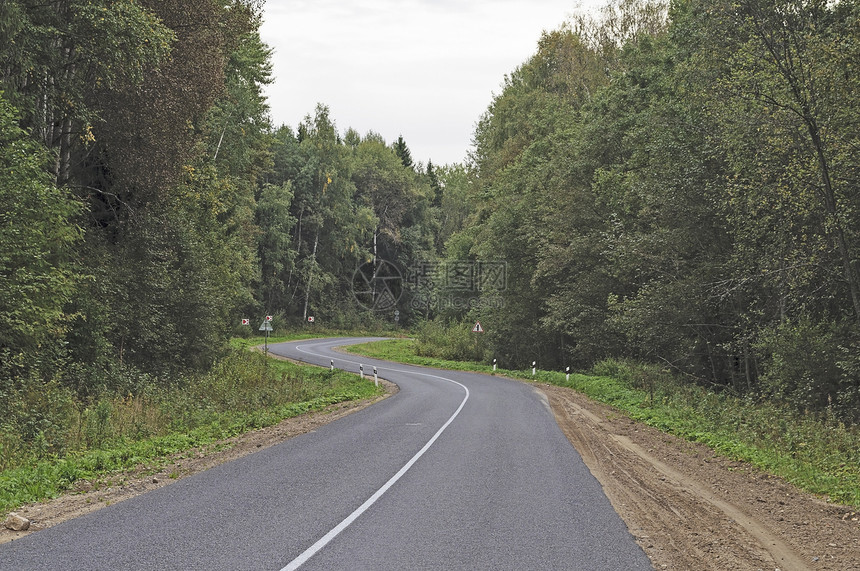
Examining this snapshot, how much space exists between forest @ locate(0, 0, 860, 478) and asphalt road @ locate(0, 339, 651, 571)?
18.1ft

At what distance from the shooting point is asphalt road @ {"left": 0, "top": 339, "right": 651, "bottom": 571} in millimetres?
5980

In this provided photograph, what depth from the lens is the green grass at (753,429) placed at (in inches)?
415

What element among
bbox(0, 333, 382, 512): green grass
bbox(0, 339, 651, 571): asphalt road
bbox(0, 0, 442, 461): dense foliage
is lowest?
bbox(0, 333, 382, 512): green grass

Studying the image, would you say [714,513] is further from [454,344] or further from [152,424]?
[454,344]

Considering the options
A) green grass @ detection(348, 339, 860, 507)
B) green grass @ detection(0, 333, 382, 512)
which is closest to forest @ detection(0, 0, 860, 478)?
green grass @ detection(0, 333, 382, 512)

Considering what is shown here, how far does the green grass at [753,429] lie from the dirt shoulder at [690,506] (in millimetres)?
395

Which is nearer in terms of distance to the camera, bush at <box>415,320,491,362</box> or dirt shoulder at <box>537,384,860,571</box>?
dirt shoulder at <box>537,384,860,571</box>

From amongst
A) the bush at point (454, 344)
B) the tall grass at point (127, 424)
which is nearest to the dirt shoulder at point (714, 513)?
the tall grass at point (127, 424)

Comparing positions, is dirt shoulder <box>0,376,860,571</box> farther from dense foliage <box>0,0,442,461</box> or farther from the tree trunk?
the tree trunk

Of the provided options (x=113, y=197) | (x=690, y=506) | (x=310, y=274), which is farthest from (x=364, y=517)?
(x=310, y=274)

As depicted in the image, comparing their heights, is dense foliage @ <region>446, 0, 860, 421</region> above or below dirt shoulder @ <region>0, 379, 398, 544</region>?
above

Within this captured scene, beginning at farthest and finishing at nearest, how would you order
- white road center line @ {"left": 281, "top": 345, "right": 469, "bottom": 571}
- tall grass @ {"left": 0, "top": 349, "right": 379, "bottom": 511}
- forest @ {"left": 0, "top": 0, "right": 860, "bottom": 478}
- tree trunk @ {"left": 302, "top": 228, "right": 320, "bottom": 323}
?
tree trunk @ {"left": 302, "top": 228, "right": 320, "bottom": 323} → forest @ {"left": 0, "top": 0, "right": 860, "bottom": 478} → tall grass @ {"left": 0, "top": 349, "right": 379, "bottom": 511} → white road center line @ {"left": 281, "top": 345, "right": 469, "bottom": 571}

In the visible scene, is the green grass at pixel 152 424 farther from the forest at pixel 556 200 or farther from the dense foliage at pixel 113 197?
the forest at pixel 556 200

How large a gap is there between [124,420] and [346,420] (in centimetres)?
575
